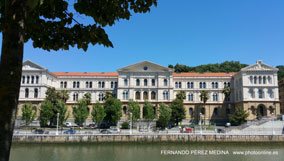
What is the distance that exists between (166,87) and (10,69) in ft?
225

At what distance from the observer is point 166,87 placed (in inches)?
2820

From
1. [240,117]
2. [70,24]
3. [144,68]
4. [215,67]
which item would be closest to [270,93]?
[240,117]

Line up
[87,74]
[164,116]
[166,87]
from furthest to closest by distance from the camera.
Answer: [87,74], [166,87], [164,116]

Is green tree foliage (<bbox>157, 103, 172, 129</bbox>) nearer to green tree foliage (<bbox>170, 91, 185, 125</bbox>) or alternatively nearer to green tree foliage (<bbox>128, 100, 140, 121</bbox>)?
green tree foliage (<bbox>170, 91, 185, 125</bbox>)

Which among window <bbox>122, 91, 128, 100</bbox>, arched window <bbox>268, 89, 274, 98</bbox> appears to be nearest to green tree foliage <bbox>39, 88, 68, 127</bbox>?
window <bbox>122, 91, 128, 100</bbox>

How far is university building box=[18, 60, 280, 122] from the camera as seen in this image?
68.8 meters

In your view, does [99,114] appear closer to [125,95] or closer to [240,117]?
[125,95]

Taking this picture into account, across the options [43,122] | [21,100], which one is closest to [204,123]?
[43,122]

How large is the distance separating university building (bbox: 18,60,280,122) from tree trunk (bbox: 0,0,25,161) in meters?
67.0

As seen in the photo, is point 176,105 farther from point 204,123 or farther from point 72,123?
point 72,123

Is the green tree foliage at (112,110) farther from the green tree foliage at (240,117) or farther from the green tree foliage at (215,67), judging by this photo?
the green tree foliage at (215,67)

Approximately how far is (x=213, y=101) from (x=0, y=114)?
7482 cm

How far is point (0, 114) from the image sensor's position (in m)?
3.26

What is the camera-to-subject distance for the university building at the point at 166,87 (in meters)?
68.8
